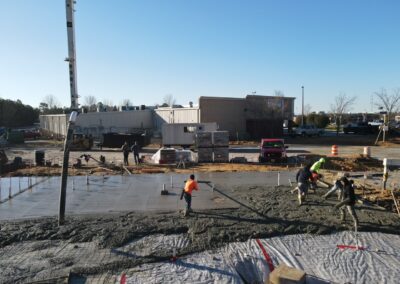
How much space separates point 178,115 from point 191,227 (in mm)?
39344

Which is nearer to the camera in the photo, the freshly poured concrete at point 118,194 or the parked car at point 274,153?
the freshly poured concrete at point 118,194

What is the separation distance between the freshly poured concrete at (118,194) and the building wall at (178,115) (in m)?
27.0

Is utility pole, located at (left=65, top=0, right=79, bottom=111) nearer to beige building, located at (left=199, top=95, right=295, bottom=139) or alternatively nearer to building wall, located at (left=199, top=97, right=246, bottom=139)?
building wall, located at (left=199, top=97, right=246, bottom=139)

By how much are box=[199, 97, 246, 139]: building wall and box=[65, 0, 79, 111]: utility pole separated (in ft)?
111

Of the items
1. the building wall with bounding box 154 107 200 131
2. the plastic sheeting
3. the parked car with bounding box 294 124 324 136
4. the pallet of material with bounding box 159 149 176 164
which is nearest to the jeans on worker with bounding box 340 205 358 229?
the plastic sheeting

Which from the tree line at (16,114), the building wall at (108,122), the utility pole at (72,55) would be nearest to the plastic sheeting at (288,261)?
the utility pole at (72,55)

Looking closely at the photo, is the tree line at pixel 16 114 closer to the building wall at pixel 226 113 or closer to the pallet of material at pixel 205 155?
the building wall at pixel 226 113

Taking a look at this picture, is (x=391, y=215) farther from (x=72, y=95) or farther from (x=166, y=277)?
(x=72, y=95)

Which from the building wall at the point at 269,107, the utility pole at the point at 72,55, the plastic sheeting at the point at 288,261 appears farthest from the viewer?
the building wall at the point at 269,107

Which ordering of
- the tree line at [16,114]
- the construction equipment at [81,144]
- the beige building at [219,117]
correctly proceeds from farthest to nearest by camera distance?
the tree line at [16,114] < the beige building at [219,117] < the construction equipment at [81,144]

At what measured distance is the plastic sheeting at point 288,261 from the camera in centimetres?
797

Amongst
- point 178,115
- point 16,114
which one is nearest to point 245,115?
point 178,115

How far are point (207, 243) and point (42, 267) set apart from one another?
13.2ft

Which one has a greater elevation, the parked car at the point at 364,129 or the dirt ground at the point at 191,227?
Answer: the parked car at the point at 364,129
